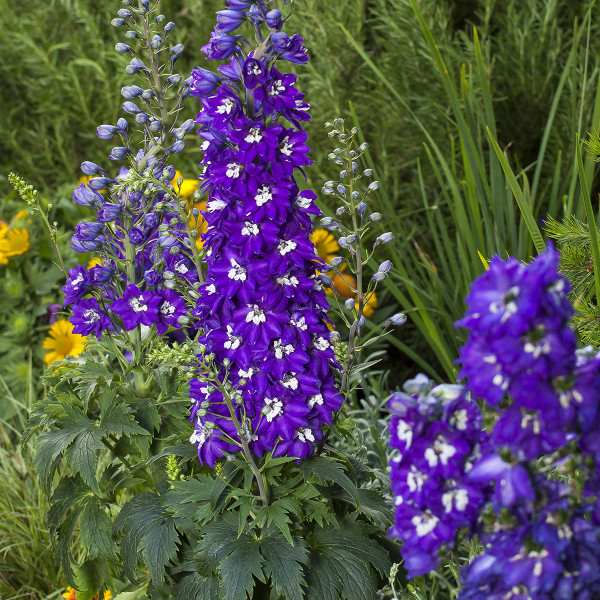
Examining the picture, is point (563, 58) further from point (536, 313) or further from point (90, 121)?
point (536, 313)

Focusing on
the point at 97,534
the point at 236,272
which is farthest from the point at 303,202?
the point at 97,534

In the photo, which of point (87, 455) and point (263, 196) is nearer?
point (263, 196)

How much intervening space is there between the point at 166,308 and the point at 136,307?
9 cm

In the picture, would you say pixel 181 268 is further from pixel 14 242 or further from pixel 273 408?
pixel 14 242

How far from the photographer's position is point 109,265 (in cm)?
204

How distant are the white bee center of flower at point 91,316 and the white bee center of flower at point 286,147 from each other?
792 mm

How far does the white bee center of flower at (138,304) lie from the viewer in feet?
6.31

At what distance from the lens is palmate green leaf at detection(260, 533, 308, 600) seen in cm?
156

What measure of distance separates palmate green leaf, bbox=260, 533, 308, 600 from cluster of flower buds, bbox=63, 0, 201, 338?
0.66m

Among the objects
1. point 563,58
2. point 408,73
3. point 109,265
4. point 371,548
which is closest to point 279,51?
point 109,265

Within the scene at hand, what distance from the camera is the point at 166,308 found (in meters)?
1.99

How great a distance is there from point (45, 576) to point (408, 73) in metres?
2.82

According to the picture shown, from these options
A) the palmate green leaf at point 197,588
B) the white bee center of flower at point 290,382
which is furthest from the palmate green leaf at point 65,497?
the white bee center of flower at point 290,382

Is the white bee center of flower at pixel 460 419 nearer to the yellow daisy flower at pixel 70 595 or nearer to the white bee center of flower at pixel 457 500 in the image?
the white bee center of flower at pixel 457 500
